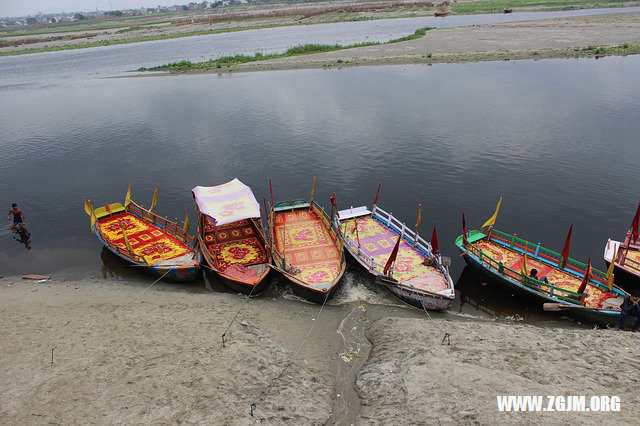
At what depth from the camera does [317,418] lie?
1302 centimetres

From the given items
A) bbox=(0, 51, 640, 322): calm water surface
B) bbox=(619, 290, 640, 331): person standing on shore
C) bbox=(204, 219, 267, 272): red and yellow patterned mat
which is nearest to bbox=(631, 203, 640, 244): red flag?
bbox=(0, 51, 640, 322): calm water surface

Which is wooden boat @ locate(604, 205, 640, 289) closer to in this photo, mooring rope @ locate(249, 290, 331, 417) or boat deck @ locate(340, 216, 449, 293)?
boat deck @ locate(340, 216, 449, 293)

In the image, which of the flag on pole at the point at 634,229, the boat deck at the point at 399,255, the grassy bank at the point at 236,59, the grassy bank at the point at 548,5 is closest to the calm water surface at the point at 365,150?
the boat deck at the point at 399,255

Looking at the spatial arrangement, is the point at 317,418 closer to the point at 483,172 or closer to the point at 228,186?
the point at 228,186

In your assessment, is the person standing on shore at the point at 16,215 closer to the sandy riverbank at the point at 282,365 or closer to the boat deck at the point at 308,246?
the sandy riverbank at the point at 282,365

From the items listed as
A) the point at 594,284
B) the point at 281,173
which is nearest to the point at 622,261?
the point at 594,284

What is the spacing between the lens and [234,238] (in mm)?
25172

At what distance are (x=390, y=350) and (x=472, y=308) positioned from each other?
7.16 metres

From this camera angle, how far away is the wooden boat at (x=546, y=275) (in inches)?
703

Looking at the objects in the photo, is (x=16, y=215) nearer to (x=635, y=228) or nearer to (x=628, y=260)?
(x=628, y=260)

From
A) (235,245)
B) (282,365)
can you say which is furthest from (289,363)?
(235,245)

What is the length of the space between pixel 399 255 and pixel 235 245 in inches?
395

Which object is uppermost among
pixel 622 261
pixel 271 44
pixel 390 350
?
pixel 271 44

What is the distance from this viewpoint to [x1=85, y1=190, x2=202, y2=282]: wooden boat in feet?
74.9
